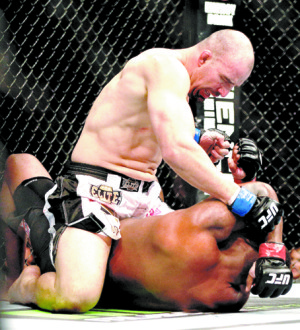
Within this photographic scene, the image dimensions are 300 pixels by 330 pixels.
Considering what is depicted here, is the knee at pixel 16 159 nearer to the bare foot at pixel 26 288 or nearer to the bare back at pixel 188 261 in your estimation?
the bare foot at pixel 26 288

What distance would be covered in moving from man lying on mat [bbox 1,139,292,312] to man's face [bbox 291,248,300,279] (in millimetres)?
1645

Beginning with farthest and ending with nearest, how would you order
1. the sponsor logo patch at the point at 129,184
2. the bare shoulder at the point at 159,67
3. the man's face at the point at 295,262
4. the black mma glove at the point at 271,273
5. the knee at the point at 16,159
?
the man's face at the point at 295,262 → the knee at the point at 16,159 → the sponsor logo patch at the point at 129,184 → the bare shoulder at the point at 159,67 → the black mma glove at the point at 271,273

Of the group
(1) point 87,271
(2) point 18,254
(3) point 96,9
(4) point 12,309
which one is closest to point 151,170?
(1) point 87,271

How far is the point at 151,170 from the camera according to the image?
1.37 metres

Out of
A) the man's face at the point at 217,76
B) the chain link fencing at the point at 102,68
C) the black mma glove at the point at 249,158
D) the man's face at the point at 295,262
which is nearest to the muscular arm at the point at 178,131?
the man's face at the point at 217,76

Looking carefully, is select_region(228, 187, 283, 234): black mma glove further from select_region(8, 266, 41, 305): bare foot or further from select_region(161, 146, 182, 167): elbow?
select_region(8, 266, 41, 305): bare foot

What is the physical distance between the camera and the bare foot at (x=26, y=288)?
124 cm

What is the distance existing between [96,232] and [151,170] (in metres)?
0.28

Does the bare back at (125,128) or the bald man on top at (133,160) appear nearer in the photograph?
the bald man on top at (133,160)

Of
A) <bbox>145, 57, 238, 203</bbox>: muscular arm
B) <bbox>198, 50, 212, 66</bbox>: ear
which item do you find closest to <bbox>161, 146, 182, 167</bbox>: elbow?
<bbox>145, 57, 238, 203</bbox>: muscular arm

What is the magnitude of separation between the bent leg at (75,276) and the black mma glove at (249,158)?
1.54 ft

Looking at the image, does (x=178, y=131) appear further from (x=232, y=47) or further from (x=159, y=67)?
(x=232, y=47)

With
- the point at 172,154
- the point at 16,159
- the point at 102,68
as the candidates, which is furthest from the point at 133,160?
the point at 102,68

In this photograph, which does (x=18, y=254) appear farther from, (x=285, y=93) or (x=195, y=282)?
(x=285, y=93)
